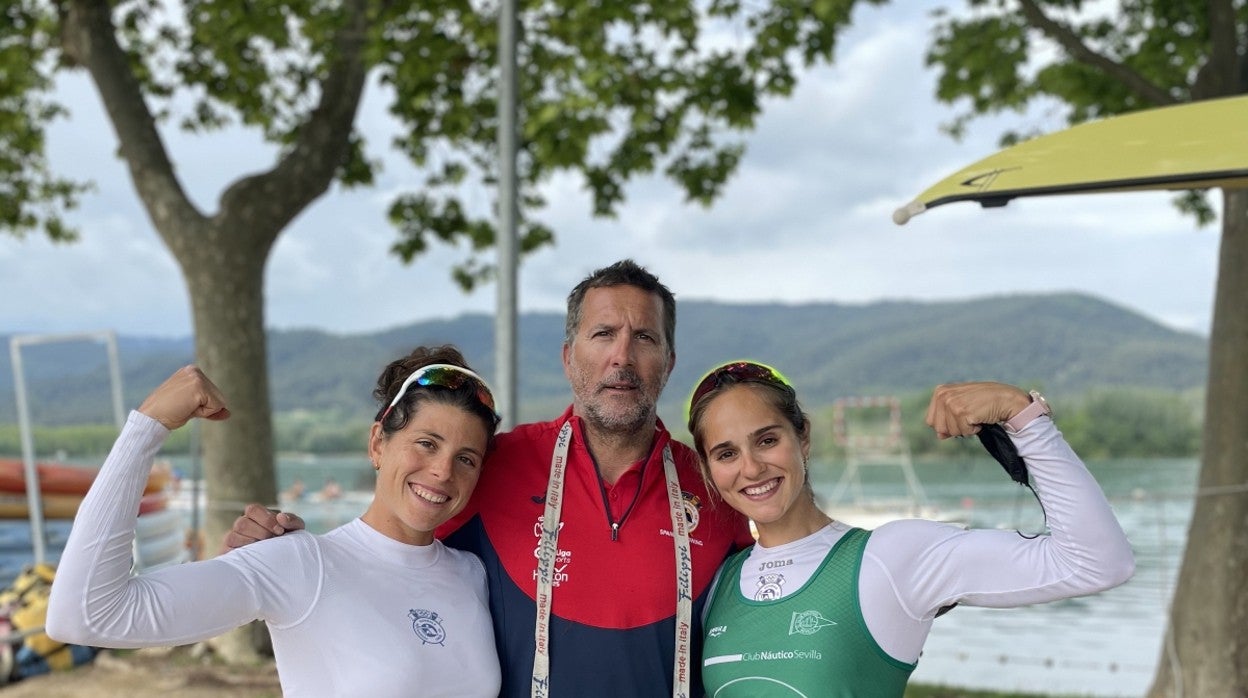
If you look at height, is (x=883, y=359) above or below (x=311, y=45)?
below

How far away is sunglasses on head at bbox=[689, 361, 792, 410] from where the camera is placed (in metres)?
3.22

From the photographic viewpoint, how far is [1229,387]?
8211 mm

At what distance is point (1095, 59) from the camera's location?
8836 mm

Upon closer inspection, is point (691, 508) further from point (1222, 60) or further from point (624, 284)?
point (1222, 60)

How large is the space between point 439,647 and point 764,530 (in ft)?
2.81

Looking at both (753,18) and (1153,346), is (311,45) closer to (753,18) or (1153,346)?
(753,18)

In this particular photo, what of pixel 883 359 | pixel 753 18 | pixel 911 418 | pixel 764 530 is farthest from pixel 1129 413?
pixel 764 530

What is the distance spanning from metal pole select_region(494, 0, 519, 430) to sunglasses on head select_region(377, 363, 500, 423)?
16.1ft

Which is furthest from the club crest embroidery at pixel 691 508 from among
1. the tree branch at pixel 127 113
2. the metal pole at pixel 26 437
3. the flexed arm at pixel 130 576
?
the metal pole at pixel 26 437

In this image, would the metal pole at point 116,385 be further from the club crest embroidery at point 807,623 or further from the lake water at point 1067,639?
the club crest embroidery at point 807,623

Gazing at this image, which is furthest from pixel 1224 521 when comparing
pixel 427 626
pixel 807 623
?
pixel 427 626

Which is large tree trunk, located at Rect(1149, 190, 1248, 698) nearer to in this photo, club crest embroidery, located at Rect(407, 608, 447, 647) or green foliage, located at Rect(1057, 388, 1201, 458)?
club crest embroidery, located at Rect(407, 608, 447, 647)

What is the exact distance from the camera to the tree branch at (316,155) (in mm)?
10328

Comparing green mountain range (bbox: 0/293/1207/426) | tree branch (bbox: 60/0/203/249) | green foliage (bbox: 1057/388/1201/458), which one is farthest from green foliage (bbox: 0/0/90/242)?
green foliage (bbox: 1057/388/1201/458)
